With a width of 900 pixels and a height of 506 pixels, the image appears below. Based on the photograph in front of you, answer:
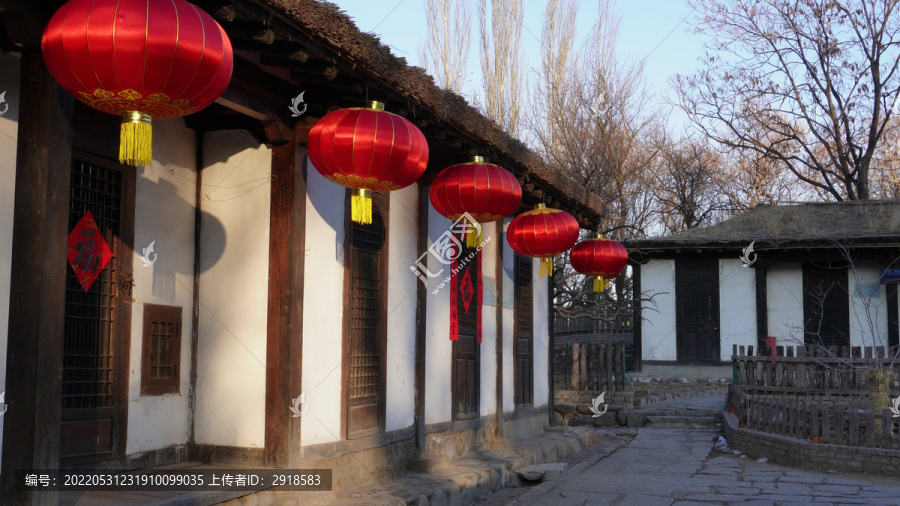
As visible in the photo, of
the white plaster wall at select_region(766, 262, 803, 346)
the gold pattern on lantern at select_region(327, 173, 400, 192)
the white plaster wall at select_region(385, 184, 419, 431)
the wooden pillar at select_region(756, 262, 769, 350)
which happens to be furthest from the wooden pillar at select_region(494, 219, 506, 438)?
the white plaster wall at select_region(766, 262, 803, 346)

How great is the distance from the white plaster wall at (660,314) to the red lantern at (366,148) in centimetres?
1642

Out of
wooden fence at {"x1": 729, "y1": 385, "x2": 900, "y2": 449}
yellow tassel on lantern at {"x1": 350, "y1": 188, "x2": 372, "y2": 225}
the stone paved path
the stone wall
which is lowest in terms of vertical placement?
the stone paved path

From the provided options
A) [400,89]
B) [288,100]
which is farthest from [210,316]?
[400,89]

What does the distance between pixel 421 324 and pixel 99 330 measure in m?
3.49

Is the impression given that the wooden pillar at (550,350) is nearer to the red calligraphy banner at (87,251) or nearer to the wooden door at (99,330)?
the wooden door at (99,330)

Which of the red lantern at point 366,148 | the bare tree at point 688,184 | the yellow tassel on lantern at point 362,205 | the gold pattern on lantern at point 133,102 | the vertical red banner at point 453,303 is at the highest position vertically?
the bare tree at point 688,184

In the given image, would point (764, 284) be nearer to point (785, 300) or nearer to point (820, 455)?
point (785, 300)

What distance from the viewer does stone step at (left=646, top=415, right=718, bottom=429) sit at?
1505 cm

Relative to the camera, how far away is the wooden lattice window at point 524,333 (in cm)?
1166

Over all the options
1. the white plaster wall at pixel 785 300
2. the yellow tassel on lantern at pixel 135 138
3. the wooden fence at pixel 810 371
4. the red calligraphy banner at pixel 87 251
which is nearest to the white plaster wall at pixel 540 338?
the wooden fence at pixel 810 371

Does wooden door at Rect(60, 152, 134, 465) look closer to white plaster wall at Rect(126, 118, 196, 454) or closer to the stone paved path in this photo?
white plaster wall at Rect(126, 118, 196, 454)

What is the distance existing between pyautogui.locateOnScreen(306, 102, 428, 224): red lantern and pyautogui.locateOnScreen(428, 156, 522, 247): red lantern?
1547 mm

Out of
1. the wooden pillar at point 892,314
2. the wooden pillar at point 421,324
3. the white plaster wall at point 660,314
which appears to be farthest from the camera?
the white plaster wall at point 660,314

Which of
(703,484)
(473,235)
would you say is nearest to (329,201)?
(473,235)
